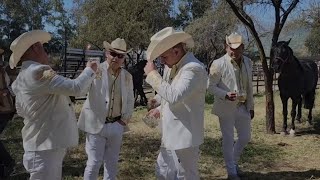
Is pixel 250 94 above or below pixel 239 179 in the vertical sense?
above

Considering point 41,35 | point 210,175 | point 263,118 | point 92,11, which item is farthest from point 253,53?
point 41,35

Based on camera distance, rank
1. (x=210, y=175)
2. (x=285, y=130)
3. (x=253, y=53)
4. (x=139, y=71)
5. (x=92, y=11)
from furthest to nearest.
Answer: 1. (x=253, y=53)
2. (x=92, y=11)
3. (x=139, y=71)
4. (x=285, y=130)
5. (x=210, y=175)

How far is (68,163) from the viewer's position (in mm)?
6191

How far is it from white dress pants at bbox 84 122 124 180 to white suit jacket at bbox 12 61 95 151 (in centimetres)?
85

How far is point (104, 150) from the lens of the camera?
173 inches

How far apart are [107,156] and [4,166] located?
1.63 meters

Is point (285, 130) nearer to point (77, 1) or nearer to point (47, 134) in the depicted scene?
point (47, 134)

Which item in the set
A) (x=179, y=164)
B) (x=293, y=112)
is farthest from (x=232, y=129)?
(x=293, y=112)

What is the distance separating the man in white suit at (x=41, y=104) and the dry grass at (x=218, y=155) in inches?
87.8

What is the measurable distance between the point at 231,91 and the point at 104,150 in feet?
5.83

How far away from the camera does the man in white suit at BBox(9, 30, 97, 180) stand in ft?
10.5

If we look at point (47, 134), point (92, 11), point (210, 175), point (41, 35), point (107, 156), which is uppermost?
point (92, 11)

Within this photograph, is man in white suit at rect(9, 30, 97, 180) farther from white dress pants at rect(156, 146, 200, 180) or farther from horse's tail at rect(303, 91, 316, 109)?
horse's tail at rect(303, 91, 316, 109)

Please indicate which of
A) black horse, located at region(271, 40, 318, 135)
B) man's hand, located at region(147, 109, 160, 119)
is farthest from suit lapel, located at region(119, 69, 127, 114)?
black horse, located at region(271, 40, 318, 135)
